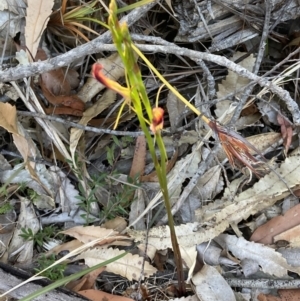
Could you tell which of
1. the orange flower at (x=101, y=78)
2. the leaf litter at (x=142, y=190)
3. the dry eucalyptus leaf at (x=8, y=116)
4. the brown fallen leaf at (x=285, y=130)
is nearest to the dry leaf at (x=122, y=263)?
the leaf litter at (x=142, y=190)

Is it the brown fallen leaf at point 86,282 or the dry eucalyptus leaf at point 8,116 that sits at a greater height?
the dry eucalyptus leaf at point 8,116

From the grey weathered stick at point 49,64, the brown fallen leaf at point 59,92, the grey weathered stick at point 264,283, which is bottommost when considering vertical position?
the grey weathered stick at point 264,283

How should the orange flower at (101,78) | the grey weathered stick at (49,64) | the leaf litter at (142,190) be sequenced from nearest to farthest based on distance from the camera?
the orange flower at (101,78), the grey weathered stick at (49,64), the leaf litter at (142,190)

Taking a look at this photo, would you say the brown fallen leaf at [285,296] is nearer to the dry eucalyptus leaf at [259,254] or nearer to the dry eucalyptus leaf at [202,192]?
the dry eucalyptus leaf at [259,254]

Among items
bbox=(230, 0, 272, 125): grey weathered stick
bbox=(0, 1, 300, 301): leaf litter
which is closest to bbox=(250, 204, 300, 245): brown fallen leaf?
bbox=(0, 1, 300, 301): leaf litter

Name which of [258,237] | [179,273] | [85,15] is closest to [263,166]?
[258,237]

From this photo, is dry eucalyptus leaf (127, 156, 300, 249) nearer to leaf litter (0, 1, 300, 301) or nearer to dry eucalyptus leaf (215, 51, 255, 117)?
leaf litter (0, 1, 300, 301)
